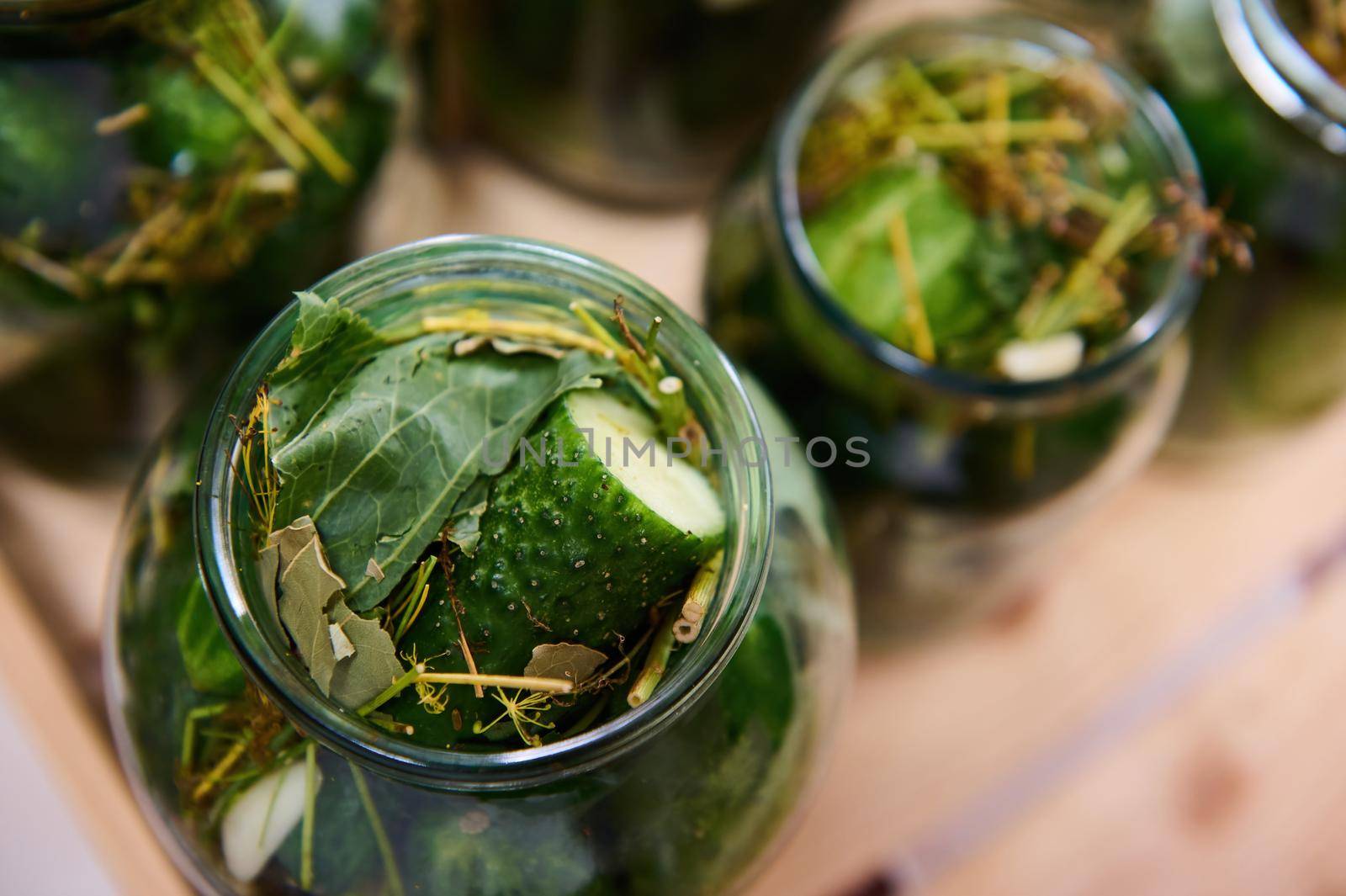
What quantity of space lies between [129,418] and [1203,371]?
0.66 m

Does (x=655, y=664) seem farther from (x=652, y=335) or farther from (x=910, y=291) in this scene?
(x=910, y=291)

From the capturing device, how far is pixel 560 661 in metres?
0.37

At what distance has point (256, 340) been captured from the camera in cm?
38

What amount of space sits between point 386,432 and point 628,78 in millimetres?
419

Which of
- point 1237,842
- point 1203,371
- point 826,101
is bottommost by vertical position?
point 1237,842

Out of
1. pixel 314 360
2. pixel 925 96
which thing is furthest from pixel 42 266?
pixel 925 96

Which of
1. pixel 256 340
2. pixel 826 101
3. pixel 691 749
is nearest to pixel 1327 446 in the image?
pixel 826 101

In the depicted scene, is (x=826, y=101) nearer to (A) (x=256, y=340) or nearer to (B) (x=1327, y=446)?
(A) (x=256, y=340)

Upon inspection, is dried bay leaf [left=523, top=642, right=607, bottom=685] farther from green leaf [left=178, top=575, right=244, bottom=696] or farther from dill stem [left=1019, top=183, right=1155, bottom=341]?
dill stem [left=1019, top=183, right=1155, bottom=341]

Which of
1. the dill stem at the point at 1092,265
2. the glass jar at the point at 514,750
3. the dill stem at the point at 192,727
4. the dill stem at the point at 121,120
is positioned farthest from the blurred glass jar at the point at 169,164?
the dill stem at the point at 1092,265

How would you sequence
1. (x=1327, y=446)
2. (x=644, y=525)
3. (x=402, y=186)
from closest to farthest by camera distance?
1. (x=644, y=525)
2. (x=402, y=186)
3. (x=1327, y=446)

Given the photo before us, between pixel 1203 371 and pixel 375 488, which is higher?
pixel 375 488

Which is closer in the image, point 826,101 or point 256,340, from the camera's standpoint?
point 256,340

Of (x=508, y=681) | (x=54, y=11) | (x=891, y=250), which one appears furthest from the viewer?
(x=891, y=250)
